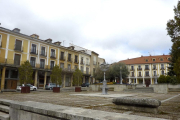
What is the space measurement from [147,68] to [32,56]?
4085 centimetres

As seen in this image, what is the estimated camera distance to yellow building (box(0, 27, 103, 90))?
24.6 meters

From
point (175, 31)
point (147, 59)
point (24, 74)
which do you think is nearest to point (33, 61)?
point (24, 74)

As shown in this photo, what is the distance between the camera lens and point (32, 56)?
1123 inches

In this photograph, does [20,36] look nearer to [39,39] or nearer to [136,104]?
[39,39]

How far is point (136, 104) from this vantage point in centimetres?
445

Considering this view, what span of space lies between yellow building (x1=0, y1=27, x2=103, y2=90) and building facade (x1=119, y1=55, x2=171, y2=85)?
23.7 meters

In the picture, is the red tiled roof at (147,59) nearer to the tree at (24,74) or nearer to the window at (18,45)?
the window at (18,45)

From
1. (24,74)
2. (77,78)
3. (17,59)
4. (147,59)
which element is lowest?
(77,78)

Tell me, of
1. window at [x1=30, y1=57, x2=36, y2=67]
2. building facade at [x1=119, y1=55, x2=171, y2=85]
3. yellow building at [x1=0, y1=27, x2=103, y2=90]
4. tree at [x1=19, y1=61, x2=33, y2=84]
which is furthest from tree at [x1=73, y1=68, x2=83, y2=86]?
building facade at [x1=119, y1=55, x2=171, y2=85]

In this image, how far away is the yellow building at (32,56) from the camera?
24578mm

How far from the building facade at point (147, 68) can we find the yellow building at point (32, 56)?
2370 cm

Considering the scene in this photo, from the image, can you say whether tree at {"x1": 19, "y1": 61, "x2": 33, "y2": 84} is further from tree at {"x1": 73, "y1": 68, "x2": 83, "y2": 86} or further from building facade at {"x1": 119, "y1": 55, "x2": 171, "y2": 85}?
building facade at {"x1": 119, "y1": 55, "x2": 171, "y2": 85}

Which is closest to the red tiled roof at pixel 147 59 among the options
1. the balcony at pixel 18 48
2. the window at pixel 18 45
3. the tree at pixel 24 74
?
the balcony at pixel 18 48

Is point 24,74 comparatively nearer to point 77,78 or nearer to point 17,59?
point 77,78
